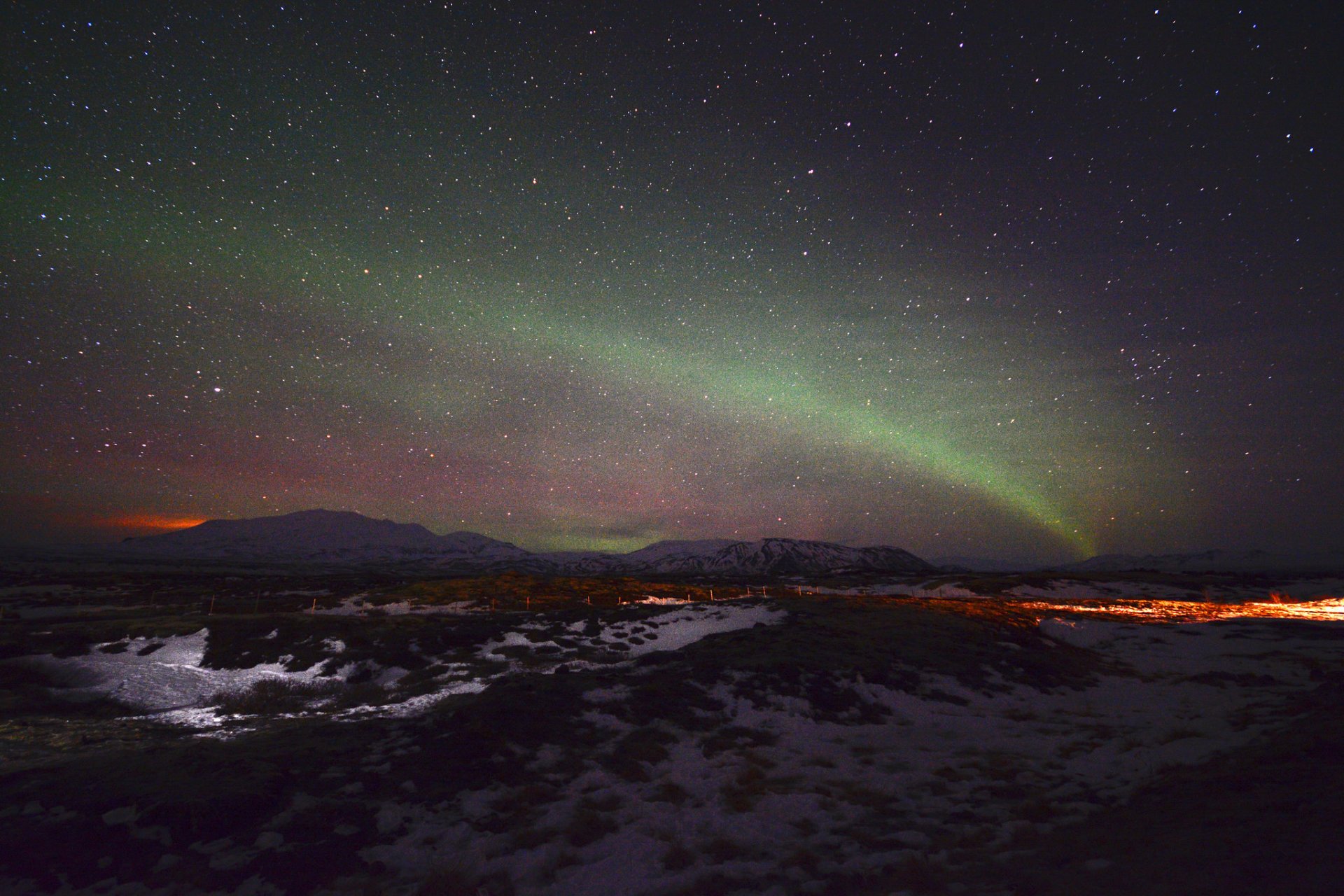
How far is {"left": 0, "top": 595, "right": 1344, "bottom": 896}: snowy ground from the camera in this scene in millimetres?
8344

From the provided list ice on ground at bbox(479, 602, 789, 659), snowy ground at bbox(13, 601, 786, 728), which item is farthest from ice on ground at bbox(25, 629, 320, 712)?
ice on ground at bbox(479, 602, 789, 659)

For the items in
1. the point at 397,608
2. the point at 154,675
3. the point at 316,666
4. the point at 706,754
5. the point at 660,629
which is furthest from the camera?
the point at 397,608

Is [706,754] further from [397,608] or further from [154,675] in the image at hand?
[397,608]

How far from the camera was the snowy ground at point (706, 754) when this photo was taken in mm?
8344

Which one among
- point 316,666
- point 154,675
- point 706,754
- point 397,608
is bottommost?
point 397,608

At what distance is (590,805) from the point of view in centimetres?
1047

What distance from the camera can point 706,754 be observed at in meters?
13.2

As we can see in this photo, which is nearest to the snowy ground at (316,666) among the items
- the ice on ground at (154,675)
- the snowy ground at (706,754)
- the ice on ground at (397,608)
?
the ice on ground at (154,675)

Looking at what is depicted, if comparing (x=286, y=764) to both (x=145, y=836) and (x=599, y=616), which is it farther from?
(x=599, y=616)

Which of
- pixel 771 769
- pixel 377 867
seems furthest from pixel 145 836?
pixel 771 769

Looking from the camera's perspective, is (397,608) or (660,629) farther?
(397,608)

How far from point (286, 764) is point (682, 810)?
8310 mm

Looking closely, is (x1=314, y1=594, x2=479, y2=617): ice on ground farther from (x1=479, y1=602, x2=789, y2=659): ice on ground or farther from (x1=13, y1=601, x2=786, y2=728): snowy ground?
(x1=479, y1=602, x2=789, y2=659): ice on ground

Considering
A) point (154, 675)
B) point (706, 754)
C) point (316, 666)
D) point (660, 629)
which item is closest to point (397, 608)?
point (316, 666)
